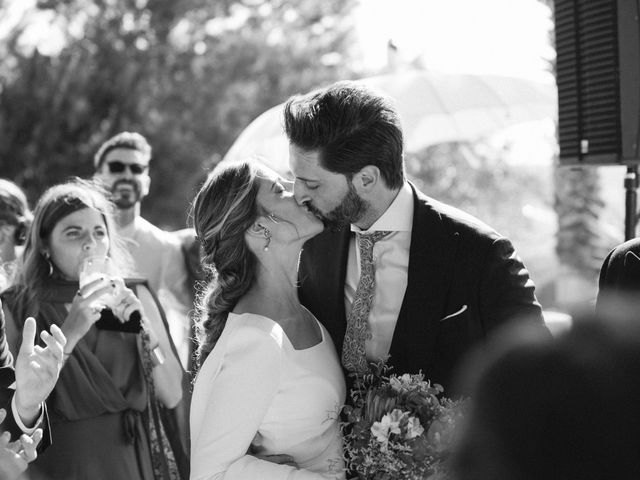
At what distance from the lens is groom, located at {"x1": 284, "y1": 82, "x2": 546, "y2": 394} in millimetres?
3014

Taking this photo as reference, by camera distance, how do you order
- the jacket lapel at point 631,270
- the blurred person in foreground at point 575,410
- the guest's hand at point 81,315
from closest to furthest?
the blurred person in foreground at point 575,410
the jacket lapel at point 631,270
the guest's hand at point 81,315

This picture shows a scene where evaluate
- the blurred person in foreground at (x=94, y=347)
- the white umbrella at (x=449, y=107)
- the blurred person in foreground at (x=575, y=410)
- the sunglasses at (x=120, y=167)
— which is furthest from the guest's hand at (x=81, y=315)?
the white umbrella at (x=449, y=107)

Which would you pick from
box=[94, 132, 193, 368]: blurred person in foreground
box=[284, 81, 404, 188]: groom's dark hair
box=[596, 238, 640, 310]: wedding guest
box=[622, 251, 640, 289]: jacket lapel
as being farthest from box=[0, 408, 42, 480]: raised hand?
box=[94, 132, 193, 368]: blurred person in foreground

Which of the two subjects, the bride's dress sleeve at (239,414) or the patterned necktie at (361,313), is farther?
the patterned necktie at (361,313)

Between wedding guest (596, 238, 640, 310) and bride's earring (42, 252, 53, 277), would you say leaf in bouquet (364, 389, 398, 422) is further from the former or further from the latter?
bride's earring (42, 252, 53, 277)

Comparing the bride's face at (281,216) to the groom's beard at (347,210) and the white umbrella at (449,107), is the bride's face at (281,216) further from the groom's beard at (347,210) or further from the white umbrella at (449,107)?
the white umbrella at (449,107)

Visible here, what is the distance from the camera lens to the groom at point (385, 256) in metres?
3.01

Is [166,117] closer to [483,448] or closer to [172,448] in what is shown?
[172,448]

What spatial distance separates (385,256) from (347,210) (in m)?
0.24

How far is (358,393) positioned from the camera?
275cm

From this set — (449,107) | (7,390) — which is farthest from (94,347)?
(449,107)

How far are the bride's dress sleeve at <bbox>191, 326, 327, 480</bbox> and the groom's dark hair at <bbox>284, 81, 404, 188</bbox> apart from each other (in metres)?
0.80

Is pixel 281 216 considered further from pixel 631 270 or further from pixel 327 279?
pixel 631 270

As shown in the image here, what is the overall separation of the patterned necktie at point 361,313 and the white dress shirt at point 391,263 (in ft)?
0.10
